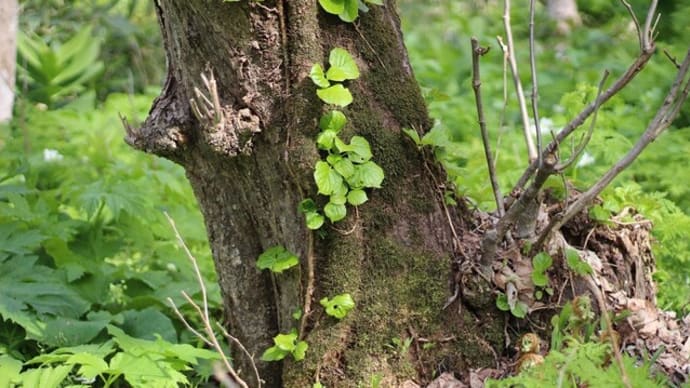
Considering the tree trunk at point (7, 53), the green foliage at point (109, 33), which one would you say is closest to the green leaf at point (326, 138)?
the tree trunk at point (7, 53)

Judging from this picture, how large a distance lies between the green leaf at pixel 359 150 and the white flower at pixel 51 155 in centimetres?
276

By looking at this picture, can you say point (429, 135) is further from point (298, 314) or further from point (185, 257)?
point (185, 257)

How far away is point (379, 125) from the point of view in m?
2.55

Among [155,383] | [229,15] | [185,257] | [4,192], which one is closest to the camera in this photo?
[229,15]

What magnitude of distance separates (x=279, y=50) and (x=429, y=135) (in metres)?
0.52

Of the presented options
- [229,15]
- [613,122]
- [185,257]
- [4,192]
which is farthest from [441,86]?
[229,15]

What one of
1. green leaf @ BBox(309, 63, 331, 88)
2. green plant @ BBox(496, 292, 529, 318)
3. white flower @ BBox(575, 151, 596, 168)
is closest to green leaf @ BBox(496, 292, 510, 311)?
green plant @ BBox(496, 292, 529, 318)

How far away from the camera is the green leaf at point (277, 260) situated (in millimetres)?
2566

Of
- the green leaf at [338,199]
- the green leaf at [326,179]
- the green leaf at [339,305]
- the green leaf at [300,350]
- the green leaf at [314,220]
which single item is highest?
the green leaf at [326,179]

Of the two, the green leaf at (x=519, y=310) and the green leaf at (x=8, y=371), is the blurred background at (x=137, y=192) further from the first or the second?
the green leaf at (x=519, y=310)

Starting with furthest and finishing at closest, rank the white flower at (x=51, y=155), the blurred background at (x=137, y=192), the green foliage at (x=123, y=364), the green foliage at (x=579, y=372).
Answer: the white flower at (x=51, y=155)
the blurred background at (x=137, y=192)
the green foliage at (x=123, y=364)
the green foliage at (x=579, y=372)

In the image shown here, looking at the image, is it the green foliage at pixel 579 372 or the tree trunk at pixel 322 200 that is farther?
the tree trunk at pixel 322 200

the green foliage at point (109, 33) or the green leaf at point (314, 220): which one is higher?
the green leaf at point (314, 220)

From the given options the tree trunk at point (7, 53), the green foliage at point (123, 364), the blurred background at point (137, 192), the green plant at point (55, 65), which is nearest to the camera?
the green foliage at point (123, 364)
